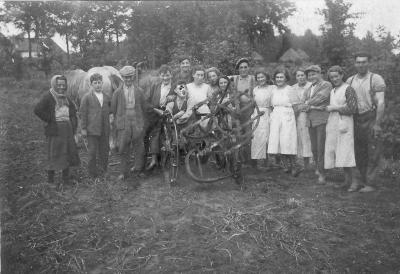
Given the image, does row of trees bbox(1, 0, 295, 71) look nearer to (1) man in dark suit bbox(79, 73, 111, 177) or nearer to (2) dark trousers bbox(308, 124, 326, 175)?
(1) man in dark suit bbox(79, 73, 111, 177)

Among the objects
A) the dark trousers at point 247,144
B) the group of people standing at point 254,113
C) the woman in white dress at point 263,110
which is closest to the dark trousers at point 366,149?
the group of people standing at point 254,113

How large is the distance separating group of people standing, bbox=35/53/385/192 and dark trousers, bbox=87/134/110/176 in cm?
1

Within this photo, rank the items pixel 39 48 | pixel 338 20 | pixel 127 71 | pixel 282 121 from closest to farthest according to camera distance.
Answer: pixel 338 20
pixel 39 48
pixel 127 71
pixel 282 121

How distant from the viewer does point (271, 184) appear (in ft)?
17.2

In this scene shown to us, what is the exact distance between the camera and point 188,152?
508 cm

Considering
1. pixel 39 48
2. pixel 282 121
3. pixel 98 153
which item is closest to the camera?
pixel 39 48

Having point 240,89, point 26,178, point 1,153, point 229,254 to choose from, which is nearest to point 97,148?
point 26,178

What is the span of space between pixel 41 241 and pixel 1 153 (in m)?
0.96

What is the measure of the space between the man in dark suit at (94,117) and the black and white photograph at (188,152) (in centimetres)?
2

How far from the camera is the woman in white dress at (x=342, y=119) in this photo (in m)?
4.88

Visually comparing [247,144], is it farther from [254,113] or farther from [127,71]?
[127,71]

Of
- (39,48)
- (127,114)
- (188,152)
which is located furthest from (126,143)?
(39,48)

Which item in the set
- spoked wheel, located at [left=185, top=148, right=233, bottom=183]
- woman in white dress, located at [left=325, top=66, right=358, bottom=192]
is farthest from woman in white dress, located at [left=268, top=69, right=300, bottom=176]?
spoked wheel, located at [left=185, top=148, right=233, bottom=183]

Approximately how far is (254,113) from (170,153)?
1.58m
